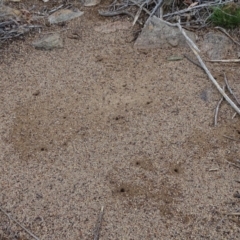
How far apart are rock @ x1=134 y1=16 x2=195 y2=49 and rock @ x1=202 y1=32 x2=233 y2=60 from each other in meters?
0.13

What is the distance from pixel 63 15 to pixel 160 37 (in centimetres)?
100

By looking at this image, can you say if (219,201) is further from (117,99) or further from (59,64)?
(59,64)

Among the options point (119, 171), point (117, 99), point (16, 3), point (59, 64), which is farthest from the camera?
point (16, 3)

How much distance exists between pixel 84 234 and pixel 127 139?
2.33 feet

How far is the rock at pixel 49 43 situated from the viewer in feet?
11.5

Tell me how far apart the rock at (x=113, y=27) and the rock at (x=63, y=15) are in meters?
0.30

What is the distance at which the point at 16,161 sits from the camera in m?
2.56

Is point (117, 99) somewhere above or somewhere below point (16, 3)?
below

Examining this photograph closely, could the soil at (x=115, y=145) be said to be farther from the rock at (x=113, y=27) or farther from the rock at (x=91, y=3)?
the rock at (x=91, y=3)

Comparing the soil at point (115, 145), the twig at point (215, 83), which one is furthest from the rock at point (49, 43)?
the twig at point (215, 83)

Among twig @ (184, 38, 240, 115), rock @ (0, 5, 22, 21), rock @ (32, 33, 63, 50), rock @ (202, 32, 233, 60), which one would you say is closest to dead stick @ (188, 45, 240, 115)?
twig @ (184, 38, 240, 115)

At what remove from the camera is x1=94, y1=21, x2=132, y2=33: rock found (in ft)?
12.0

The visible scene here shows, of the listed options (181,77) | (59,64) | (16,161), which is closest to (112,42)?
(59,64)

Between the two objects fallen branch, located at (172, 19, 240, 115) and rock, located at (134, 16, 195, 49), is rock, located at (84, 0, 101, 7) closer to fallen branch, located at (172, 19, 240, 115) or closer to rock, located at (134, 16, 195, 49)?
rock, located at (134, 16, 195, 49)
